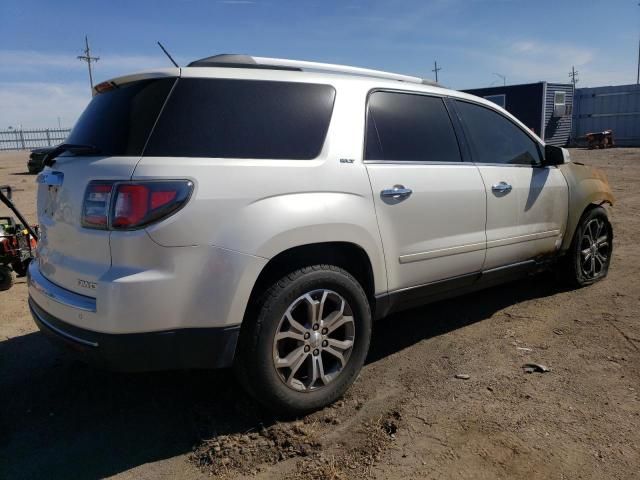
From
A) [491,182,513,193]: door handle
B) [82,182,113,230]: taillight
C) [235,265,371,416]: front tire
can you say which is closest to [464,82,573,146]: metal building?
[491,182,513,193]: door handle

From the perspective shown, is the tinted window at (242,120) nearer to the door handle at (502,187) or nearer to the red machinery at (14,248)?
the door handle at (502,187)

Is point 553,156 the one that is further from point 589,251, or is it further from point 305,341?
point 305,341

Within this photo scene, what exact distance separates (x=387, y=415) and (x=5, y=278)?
4488 mm

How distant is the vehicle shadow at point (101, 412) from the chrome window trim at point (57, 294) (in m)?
0.76

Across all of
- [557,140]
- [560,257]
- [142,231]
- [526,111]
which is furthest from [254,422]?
[557,140]

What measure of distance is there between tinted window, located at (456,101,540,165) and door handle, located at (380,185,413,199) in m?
0.92

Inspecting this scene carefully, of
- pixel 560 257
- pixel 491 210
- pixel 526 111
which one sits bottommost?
pixel 560 257

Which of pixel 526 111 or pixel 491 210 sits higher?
pixel 526 111

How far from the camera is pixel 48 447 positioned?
8.86ft

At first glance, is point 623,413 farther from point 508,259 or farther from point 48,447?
point 48,447

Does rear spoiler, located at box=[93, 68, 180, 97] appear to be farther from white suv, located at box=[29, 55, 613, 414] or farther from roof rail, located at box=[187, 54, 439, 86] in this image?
roof rail, located at box=[187, 54, 439, 86]

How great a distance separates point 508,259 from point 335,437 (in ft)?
7.11

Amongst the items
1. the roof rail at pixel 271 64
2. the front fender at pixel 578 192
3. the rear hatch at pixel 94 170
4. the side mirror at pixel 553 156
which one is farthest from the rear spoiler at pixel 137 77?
the front fender at pixel 578 192

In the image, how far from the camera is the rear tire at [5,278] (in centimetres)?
538
